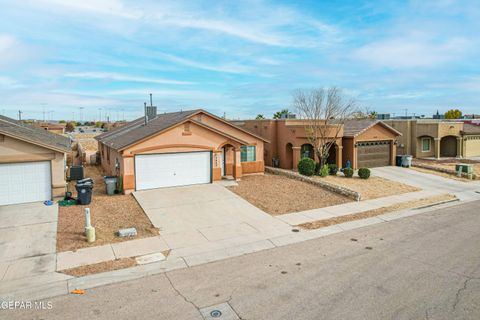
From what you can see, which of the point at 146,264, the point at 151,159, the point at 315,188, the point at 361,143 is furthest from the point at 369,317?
the point at 361,143

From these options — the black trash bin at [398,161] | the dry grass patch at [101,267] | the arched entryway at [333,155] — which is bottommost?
the dry grass patch at [101,267]

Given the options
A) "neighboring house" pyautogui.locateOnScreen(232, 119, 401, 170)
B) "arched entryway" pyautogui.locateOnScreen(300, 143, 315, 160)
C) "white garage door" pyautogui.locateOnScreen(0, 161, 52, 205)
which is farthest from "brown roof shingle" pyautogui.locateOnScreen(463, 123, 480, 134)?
"white garage door" pyautogui.locateOnScreen(0, 161, 52, 205)

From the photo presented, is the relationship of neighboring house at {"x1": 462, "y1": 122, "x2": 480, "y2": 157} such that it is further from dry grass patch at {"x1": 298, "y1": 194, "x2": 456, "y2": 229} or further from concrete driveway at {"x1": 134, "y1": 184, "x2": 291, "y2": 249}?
concrete driveway at {"x1": 134, "y1": 184, "x2": 291, "y2": 249}

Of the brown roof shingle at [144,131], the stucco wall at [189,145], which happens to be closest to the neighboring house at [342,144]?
the stucco wall at [189,145]

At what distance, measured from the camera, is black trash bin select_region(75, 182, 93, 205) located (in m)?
16.2

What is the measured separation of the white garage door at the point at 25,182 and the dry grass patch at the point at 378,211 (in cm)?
1197

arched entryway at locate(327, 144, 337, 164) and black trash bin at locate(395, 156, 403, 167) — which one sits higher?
arched entryway at locate(327, 144, 337, 164)

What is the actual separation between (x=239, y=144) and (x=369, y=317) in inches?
622

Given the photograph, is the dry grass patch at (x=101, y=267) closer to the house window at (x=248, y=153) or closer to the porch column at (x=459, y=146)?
the house window at (x=248, y=153)

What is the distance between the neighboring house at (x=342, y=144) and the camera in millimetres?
27359

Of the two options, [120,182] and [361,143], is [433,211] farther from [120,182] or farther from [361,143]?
[120,182]

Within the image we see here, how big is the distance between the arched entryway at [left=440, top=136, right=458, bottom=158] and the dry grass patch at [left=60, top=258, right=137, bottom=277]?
117 ft

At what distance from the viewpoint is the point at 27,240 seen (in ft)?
39.5

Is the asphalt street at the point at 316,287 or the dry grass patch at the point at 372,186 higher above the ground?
the dry grass patch at the point at 372,186
